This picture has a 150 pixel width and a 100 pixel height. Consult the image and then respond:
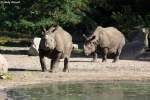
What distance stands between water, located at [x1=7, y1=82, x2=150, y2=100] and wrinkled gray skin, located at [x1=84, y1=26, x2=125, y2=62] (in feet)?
23.4

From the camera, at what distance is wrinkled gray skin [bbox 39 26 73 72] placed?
20562 millimetres

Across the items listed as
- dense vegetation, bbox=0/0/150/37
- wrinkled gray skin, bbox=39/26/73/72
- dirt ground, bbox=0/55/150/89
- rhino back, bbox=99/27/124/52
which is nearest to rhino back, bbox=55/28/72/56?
wrinkled gray skin, bbox=39/26/73/72

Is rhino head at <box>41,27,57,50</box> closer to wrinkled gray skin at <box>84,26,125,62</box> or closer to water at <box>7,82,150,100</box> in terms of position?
water at <box>7,82,150,100</box>

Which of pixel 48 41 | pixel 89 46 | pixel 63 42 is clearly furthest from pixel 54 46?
pixel 89 46

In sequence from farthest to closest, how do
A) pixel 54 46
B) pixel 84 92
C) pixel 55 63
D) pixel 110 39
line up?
pixel 110 39 → pixel 55 63 → pixel 54 46 → pixel 84 92

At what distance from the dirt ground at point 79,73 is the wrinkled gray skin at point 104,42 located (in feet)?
2.92

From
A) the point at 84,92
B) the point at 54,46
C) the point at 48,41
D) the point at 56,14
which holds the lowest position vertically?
the point at 56,14

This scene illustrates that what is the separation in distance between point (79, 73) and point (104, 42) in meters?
5.66

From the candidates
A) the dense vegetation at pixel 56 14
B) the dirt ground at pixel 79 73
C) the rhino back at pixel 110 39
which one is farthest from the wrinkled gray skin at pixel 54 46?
the dense vegetation at pixel 56 14

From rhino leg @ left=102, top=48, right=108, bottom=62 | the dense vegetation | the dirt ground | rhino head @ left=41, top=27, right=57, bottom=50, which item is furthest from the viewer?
the dense vegetation

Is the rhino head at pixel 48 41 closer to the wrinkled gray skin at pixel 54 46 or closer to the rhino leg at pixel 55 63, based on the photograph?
the wrinkled gray skin at pixel 54 46

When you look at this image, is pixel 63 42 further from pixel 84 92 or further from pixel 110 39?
pixel 110 39

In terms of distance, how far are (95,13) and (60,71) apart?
52.1 feet

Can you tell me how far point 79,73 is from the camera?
21000mm
